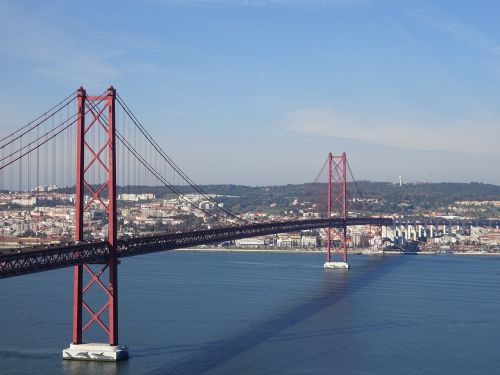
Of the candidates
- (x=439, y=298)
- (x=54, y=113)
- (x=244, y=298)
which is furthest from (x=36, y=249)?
(x=439, y=298)

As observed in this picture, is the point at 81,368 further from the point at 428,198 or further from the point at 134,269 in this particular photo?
the point at 428,198

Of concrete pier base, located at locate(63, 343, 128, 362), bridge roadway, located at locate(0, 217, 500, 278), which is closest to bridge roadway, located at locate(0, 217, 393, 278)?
bridge roadway, located at locate(0, 217, 500, 278)

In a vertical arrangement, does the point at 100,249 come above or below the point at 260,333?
above

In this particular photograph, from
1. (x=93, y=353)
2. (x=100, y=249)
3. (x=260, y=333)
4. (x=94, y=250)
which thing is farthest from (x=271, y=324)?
(x=94, y=250)

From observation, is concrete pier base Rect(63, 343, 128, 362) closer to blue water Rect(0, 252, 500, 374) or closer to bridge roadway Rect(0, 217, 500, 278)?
blue water Rect(0, 252, 500, 374)

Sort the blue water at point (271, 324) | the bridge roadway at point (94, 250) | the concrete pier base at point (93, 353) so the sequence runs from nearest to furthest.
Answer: the bridge roadway at point (94, 250) → the concrete pier base at point (93, 353) → the blue water at point (271, 324)

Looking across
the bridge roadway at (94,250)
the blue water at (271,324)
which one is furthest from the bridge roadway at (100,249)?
the blue water at (271,324)

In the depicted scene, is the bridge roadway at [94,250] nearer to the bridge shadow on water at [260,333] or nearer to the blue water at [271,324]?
the blue water at [271,324]

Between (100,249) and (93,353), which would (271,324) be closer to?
(93,353)
